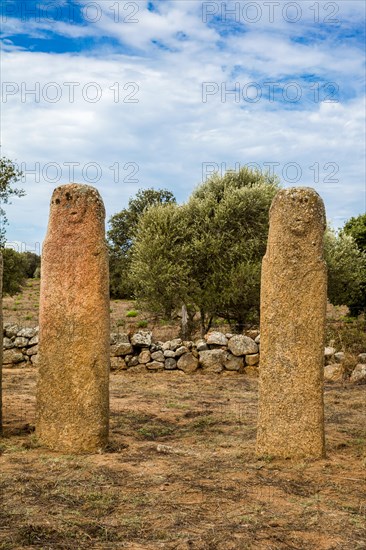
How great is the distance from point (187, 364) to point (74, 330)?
29.7ft

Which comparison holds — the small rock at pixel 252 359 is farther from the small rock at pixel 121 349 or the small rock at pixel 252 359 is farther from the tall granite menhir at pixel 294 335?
the tall granite menhir at pixel 294 335

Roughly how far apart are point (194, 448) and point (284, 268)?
2.74 m

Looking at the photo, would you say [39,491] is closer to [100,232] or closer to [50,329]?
[50,329]

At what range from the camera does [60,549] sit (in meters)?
4.38

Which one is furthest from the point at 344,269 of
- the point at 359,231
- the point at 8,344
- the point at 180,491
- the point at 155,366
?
the point at 180,491

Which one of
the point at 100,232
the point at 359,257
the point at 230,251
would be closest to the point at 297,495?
the point at 100,232

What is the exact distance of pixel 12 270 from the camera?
96.0 feet

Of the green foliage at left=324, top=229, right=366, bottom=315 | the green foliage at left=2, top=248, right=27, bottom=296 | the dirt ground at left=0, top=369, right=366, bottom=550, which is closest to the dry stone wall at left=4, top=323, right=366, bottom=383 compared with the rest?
the dirt ground at left=0, top=369, right=366, bottom=550

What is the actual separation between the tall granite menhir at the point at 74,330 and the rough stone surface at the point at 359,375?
28.4 ft

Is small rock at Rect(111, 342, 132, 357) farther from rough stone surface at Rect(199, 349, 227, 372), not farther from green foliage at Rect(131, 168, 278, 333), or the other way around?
green foliage at Rect(131, 168, 278, 333)

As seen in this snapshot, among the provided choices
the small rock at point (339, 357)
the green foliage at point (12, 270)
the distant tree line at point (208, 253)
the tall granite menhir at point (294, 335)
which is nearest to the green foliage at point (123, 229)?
the green foliage at point (12, 270)

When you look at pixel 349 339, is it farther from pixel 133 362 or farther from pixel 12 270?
pixel 12 270

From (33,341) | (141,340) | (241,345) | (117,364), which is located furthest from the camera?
(33,341)

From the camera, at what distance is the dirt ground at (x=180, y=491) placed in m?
4.64
